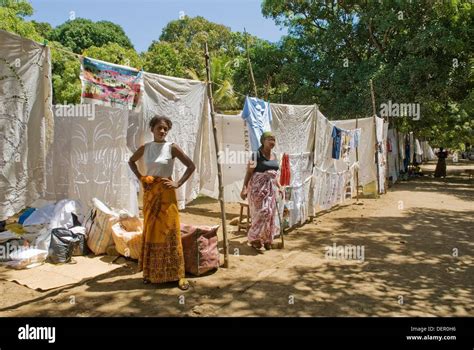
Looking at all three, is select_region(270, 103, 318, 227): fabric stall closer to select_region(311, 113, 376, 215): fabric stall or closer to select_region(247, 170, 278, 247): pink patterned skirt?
select_region(311, 113, 376, 215): fabric stall

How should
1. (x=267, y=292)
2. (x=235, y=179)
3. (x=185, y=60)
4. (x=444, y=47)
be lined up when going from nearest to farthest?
(x=267, y=292), (x=235, y=179), (x=444, y=47), (x=185, y=60)

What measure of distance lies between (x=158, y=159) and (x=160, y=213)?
1.86 ft

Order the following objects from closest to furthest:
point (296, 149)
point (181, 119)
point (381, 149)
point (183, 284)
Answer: point (183, 284) → point (181, 119) → point (296, 149) → point (381, 149)

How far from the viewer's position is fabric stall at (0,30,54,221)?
11.0 ft

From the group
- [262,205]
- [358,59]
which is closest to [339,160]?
[262,205]

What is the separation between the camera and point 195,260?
4691 millimetres

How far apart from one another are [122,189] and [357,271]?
11.6ft

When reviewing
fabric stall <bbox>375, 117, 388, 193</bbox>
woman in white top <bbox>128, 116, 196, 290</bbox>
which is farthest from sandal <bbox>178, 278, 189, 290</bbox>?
fabric stall <bbox>375, 117, 388, 193</bbox>

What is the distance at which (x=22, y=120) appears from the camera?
137 inches

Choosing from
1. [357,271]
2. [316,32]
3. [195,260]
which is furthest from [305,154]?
[316,32]

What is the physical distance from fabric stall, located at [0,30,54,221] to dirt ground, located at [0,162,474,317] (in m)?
1.15

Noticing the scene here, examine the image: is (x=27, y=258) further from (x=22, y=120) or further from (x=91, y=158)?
(x=22, y=120)

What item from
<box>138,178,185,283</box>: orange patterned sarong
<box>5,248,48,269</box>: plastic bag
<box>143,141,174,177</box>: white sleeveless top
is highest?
<box>143,141,174,177</box>: white sleeveless top
